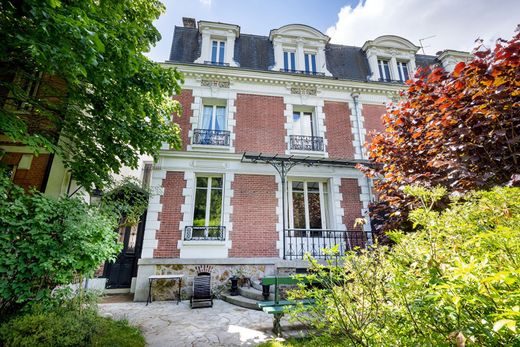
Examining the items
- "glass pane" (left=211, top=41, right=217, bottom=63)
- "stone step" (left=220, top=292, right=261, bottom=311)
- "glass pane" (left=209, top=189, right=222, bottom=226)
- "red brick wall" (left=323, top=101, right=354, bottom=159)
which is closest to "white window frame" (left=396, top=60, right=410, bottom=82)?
"red brick wall" (left=323, top=101, right=354, bottom=159)

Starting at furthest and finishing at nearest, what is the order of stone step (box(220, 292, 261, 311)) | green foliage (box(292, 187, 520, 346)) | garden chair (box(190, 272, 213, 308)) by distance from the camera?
garden chair (box(190, 272, 213, 308))
stone step (box(220, 292, 261, 311))
green foliage (box(292, 187, 520, 346))

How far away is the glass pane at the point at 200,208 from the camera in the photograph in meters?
7.26

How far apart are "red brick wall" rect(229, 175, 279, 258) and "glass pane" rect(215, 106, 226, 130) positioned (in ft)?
6.67

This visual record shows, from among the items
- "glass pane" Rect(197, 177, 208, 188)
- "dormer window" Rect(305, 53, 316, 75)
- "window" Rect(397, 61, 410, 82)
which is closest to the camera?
"glass pane" Rect(197, 177, 208, 188)

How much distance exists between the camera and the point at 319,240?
752 cm

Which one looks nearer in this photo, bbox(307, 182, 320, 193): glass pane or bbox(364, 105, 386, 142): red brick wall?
bbox(307, 182, 320, 193): glass pane

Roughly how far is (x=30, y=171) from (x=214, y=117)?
5312mm

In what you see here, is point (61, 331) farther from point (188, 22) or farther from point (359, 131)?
point (188, 22)

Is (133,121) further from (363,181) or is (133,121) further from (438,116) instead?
(363,181)

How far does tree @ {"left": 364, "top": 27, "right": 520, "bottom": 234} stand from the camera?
277 cm

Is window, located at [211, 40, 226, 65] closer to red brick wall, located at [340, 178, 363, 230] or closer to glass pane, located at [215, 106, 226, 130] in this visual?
glass pane, located at [215, 106, 226, 130]

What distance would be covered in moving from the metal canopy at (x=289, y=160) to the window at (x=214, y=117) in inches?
69.2

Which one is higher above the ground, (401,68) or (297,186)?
(401,68)

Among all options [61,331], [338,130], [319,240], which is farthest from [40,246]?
[338,130]
